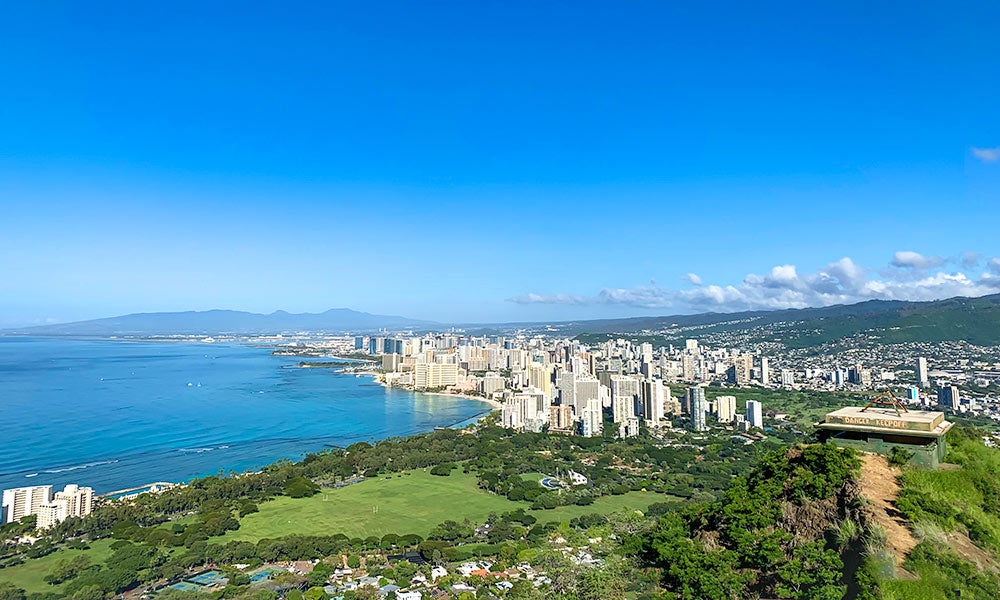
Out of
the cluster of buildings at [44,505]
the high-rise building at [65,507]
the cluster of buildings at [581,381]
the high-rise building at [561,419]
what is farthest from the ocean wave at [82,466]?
the high-rise building at [561,419]

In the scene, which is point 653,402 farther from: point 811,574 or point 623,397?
point 811,574

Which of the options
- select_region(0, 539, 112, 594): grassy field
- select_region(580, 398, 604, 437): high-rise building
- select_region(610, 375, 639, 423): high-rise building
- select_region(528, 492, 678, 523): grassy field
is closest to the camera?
select_region(0, 539, 112, 594): grassy field

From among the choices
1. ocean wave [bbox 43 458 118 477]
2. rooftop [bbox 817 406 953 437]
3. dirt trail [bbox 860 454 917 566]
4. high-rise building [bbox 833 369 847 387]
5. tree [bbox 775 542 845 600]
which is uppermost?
rooftop [bbox 817 406 953 437]

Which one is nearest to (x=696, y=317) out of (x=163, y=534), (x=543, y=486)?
(x=543, y=486)

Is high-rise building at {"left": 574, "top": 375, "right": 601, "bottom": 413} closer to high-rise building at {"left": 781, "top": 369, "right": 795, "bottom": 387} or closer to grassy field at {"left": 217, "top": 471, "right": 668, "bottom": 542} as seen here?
grassy field at {"left": 217, "top": 471, "right": 668, "bottom": 542}

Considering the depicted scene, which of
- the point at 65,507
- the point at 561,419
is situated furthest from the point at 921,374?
the point at 65,507

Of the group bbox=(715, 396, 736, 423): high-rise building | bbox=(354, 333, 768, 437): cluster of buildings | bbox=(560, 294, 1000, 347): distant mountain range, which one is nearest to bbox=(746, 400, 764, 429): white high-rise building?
bbox=(354, 333, 768, 437): cluster of buildings
